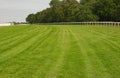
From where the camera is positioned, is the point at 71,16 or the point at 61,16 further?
the point at 61,16

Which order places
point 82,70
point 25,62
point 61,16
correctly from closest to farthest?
point 82,70, point 25,62, point 61,16

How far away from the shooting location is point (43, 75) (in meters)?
10.1

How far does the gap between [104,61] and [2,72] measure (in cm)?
410

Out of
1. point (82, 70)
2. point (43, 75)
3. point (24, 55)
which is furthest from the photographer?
point (24, 55)

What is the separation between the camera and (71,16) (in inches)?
5290

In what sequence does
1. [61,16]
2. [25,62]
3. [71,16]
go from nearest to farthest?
[25,62], [71,16], [61,16]

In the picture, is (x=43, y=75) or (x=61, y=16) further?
(x=61, y=16)

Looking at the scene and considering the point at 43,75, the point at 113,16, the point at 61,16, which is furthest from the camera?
the point at 61,16

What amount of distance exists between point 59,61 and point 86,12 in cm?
10273

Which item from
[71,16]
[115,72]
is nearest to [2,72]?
[115,72]

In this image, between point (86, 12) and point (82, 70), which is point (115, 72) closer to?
point (82, 70)

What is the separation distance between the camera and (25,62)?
41.3 feet

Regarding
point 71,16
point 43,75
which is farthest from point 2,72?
point 71,16

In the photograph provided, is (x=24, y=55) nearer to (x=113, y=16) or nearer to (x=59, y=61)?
(x=59, y=61)
